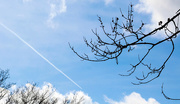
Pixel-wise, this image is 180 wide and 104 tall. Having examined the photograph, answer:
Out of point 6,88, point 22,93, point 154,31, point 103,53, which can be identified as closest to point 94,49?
point 103,53

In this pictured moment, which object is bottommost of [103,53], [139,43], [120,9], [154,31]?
[103,53]

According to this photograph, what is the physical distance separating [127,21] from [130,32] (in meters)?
0.26

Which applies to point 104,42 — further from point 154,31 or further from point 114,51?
point 154,31

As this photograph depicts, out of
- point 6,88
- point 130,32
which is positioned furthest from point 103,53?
point 6,88

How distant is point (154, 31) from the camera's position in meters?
3.37

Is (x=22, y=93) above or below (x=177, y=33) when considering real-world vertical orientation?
above

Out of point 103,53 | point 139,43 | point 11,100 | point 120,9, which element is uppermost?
point 11,100

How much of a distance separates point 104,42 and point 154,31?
3.08 feet

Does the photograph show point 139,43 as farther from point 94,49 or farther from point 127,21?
point 94,49

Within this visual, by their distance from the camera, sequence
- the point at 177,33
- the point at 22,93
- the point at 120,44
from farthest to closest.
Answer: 1. the point at 22,93
2. the point at 120,44
3. the point at 177,33

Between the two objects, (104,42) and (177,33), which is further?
(104,42)

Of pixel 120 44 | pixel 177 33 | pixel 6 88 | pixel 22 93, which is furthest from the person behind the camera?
pixel 22 93

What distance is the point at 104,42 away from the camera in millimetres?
3527

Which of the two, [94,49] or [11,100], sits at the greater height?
[11,100]
